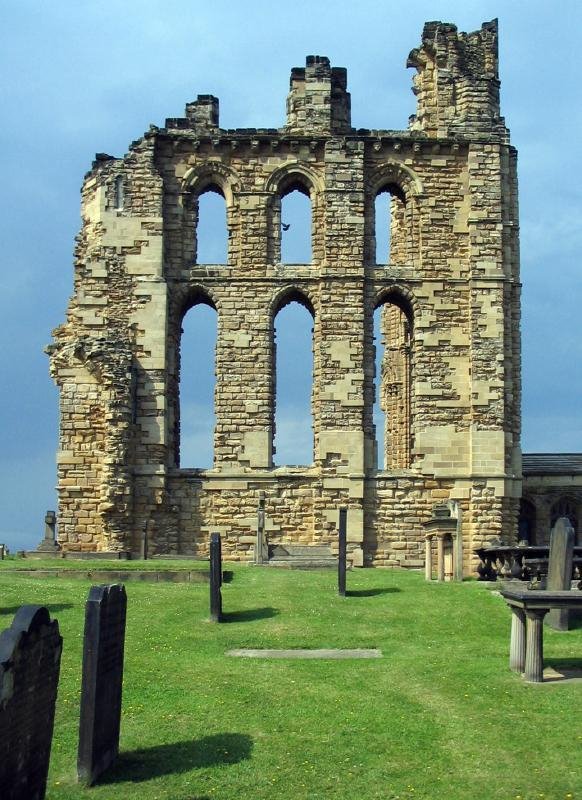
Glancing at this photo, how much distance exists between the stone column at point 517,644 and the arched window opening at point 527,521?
22480 millimetres

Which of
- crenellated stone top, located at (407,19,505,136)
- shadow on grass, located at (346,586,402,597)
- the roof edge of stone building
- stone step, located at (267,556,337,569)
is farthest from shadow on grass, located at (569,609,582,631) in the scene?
crenellated stone top, located at (407,19,505,136)

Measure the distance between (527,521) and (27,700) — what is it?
96.7 feet

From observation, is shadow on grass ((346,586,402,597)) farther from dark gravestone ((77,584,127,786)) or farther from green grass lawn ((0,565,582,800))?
dark gravestone ((77,584,127,786))

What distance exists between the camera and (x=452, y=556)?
2586 cm

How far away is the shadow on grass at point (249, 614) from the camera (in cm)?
1905

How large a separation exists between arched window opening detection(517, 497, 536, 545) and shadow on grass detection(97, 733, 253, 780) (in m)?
26.2

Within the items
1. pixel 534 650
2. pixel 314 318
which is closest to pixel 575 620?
pixel 534 650

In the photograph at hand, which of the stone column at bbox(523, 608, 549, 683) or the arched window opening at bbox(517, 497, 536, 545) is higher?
the arched window opening at bbox(517, 497, 536, 545)

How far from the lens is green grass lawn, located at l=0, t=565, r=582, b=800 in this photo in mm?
10336

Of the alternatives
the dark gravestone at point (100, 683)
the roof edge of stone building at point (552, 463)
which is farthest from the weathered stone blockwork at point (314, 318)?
the dark gravestone at point (100, 683)

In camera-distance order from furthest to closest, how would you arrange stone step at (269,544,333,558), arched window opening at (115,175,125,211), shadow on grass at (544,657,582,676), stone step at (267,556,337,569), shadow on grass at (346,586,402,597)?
arched window opening at (115,175,125,211), stone step at (269,544,333,558), stone step at (267,556,337,569), shadow on grass at (346,586,402,597), shadow on grass at (544,657,582,676)

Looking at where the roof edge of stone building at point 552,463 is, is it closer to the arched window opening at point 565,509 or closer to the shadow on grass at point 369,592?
the arched window opening at point 565,509

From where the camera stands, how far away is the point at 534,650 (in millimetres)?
13727

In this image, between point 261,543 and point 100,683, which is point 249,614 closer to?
point 100,683
